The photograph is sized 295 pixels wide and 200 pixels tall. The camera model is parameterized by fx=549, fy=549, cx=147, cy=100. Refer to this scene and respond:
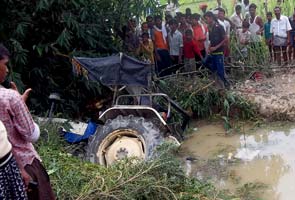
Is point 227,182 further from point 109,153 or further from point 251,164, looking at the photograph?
point 109,153

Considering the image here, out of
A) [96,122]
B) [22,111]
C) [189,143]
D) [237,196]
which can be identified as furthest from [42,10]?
[22,111]

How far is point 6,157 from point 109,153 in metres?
3.26

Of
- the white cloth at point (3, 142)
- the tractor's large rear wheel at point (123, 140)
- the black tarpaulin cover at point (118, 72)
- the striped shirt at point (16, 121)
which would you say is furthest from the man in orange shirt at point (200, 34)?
the white cloth at point (3, 142)

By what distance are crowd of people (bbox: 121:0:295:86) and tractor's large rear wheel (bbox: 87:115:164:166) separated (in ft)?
11.7

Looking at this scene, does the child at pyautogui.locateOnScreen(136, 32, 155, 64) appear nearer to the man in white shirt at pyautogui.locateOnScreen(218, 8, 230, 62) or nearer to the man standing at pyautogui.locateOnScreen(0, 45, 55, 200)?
the man in white shirt at pyautogui.locateOnScreen(218, 8, 230, 62)

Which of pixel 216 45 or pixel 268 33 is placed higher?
pixel 268 33

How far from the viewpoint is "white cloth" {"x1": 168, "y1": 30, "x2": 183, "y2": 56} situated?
1097cm

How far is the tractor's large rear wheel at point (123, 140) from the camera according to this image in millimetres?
6691

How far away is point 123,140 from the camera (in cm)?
685

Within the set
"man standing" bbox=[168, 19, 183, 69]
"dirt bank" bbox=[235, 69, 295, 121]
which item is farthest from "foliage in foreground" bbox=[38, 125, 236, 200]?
"man standing" bbox=[168, 19, 183, 69]

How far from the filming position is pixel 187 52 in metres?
10.6

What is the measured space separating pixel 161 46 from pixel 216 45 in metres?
1.22

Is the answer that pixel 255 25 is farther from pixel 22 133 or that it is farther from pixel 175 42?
pixel 22 133

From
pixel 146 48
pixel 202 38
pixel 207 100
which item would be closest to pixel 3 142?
pixel 207 100
